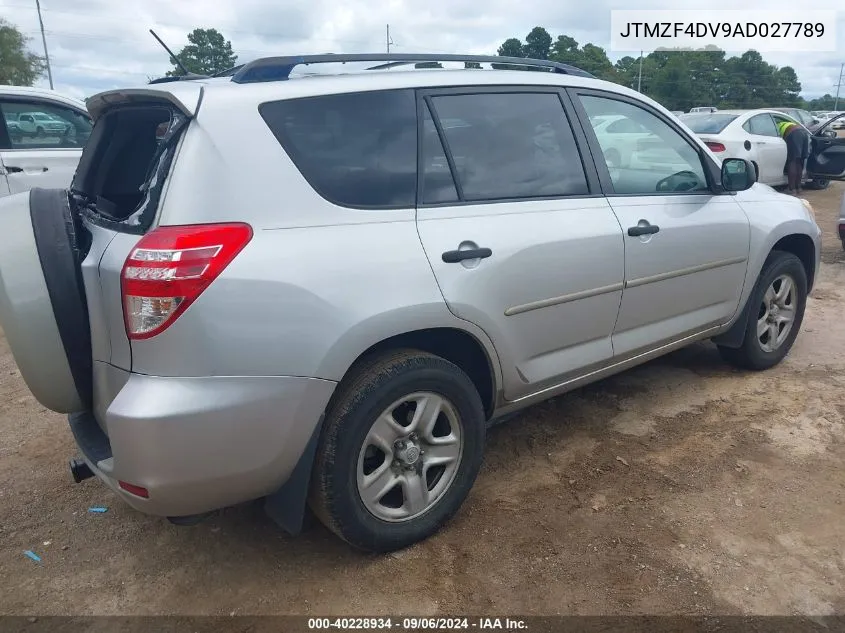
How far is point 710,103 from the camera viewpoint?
63.7m

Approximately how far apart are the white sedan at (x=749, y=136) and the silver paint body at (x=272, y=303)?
8801 mm

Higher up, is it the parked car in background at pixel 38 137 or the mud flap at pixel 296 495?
the parked car in background at pixel 38 137

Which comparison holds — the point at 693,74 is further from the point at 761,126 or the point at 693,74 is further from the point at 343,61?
the point at 343,61

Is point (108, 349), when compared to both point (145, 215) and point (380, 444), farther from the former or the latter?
point (380, 444)

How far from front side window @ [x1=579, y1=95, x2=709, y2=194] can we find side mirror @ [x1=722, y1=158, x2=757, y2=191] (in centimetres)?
13

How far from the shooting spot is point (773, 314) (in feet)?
14.2

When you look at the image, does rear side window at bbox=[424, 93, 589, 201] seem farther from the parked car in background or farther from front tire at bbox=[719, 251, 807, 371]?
the parked car in background

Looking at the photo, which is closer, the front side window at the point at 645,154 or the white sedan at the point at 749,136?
the front side window at the point at 645,154

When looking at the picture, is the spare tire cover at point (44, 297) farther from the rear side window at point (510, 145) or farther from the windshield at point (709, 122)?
the windshield at point (709, 122)

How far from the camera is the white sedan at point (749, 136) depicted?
10.5 meters

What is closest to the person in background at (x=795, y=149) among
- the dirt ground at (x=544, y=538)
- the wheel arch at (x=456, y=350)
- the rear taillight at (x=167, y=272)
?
the dirt ground at (x=544, y=538)

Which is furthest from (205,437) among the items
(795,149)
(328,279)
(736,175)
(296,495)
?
(795,149)

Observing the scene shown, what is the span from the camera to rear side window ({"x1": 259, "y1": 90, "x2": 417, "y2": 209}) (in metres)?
2.31

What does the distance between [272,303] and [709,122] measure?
1056 centimetres
